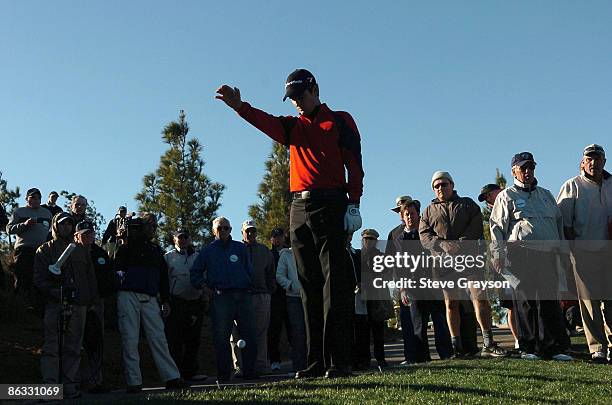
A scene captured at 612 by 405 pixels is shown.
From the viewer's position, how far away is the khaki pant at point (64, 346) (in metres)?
9.80

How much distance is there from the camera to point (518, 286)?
10445mm

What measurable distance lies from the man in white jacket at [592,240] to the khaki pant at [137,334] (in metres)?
5.15

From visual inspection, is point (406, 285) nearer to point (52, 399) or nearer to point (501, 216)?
point (501, 216)

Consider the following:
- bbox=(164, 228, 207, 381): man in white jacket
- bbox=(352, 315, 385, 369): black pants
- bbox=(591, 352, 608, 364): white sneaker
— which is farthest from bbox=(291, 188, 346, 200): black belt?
bbox=(164, 228, 207, 381): man in white jacket

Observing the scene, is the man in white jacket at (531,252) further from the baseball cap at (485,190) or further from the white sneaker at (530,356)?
the baseball cap at (485,190)

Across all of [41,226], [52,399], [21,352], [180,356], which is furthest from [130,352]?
[41,226]

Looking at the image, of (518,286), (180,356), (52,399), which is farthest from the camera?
(180,356)

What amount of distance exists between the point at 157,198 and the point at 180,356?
89.1ft

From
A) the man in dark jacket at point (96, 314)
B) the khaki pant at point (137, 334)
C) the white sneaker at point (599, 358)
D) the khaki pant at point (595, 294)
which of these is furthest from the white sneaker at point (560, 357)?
the man in dark jacket at point (96, 314)

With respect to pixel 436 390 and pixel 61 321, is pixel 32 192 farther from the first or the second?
pixel 436 390

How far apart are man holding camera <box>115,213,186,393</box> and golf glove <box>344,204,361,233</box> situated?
4.08m

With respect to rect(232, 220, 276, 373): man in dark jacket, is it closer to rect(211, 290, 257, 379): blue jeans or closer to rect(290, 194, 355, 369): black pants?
rect(211, 290, 257, 379): blue jeans

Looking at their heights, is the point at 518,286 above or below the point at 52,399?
above

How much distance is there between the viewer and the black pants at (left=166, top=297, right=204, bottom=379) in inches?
507
